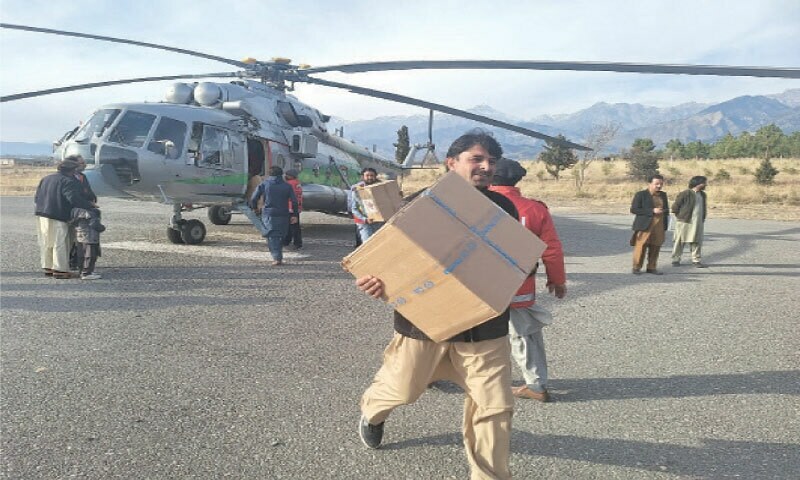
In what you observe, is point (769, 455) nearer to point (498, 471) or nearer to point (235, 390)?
point (498, 471)

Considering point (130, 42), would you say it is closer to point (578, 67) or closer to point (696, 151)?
point (578, 67)

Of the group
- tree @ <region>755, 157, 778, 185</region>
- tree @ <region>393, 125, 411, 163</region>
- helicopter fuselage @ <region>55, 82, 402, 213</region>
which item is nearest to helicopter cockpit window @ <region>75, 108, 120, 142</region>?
helicopter fuselage @ <region>55, 82, 402, 213</region>

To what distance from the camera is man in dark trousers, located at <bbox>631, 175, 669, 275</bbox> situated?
8328mm

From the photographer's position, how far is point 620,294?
692cm

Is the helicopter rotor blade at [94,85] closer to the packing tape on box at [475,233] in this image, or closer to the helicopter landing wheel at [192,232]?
the helicopter landing wheel at [192,232]

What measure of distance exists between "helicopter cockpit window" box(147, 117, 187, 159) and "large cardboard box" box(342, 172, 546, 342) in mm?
7444

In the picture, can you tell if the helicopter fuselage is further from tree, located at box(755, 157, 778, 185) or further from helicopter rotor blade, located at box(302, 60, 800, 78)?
tree, located at box(755, 157, 778, 185)

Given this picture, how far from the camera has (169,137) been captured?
8.73 m

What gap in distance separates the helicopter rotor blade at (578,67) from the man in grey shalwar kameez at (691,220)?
13.6 ft

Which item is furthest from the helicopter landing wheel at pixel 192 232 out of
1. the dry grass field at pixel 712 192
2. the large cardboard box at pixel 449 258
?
the dry grass field at pixel 712 192

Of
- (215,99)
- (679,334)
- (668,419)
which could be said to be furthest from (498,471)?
(215,99)

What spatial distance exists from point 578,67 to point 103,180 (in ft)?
23.7

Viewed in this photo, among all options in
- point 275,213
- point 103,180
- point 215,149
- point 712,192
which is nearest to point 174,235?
point 215,149

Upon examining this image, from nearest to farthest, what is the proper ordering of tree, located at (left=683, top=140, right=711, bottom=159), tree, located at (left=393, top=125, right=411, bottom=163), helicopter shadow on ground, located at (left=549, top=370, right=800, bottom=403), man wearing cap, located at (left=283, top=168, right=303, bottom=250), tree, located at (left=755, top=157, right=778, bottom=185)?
helicopter shadow on ground, located at (left=549, top=370, right=800, bottom=403), man wearing cap, located at (left=283, top=168, right=303, bottom=250), tree, located at (left=755, top=157, right=778, bottom=185), tree, located at (left=393, top=125, right=411, bottom=163), tree, located at (left=683, top=140, right=711, bottom=159)
